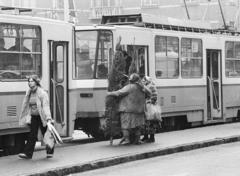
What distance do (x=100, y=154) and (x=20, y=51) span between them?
278cm

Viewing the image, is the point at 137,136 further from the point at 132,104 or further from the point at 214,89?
the point at 214,89

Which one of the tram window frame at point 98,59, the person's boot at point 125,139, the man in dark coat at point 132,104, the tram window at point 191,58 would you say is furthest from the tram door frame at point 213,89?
the man in dark coat at point 132,104

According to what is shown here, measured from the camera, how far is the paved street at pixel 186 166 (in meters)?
11.9

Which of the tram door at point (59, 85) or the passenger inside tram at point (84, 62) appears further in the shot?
the passenger inside tram at point (84, 62)

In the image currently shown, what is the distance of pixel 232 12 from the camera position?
4347 centimetres

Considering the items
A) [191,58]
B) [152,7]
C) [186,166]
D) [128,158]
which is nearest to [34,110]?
[128,158]

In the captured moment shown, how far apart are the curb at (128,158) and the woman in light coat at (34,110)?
1005 mm

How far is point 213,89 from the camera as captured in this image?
2280cm

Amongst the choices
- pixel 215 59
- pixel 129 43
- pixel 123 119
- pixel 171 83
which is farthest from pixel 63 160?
pixel 215 59

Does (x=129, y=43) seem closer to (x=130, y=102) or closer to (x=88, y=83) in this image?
(x=88, y=83)

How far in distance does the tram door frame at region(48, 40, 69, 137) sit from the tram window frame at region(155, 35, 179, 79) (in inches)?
184

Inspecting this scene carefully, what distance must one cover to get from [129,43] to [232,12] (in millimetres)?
25850

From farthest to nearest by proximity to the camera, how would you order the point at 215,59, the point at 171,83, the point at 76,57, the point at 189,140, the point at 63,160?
the point at 215,59
the point at 171,83
the point at 76,57
the point at 189,140
the point at 63,160

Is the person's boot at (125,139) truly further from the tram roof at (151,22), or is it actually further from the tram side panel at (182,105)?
the tram roof at (151,22)
